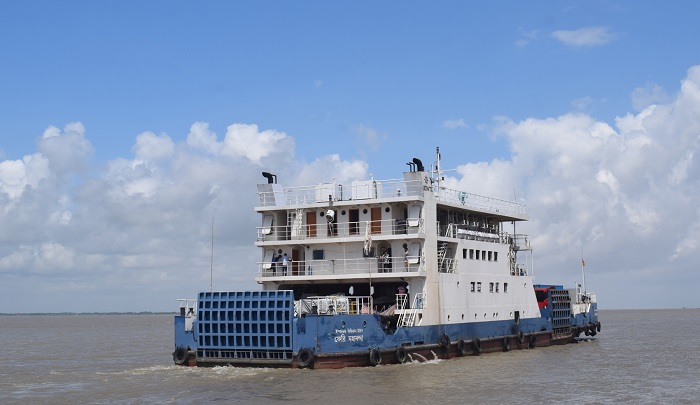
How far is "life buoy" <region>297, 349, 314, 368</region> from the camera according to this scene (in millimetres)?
28906

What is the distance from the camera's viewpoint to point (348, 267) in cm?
3472

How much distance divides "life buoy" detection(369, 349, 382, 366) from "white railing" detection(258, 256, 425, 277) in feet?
12.5

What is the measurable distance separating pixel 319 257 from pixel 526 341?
13.7m

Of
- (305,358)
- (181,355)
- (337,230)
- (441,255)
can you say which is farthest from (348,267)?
(181,355)

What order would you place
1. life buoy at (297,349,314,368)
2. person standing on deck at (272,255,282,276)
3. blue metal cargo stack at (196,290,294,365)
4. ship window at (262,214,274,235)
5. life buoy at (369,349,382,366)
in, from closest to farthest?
1. life buoy at (297,349,314,368)
2. blue metal cargo stack at (196,290,294,365)
3. life buoy at (369,349,382,366)
4. person standing on deck at (272,255,282,276)
5. ship window at (262,214,274,235)

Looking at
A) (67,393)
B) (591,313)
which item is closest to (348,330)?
(67,393)

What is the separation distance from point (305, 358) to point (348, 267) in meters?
6.58

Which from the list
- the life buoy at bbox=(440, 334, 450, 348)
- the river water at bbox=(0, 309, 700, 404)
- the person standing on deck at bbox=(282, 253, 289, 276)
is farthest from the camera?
the person standing on deck at bbox=(282, 253, 289, 276)

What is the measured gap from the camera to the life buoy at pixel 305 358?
94.8 feet

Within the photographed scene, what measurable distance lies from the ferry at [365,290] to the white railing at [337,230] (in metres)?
0.05

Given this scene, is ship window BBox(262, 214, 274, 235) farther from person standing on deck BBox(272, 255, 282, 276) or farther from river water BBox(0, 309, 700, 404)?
river water BBox(0, 309, 700, 404)

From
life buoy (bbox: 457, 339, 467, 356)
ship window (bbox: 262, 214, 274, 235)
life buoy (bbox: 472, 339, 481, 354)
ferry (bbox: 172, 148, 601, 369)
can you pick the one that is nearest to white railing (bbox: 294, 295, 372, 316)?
ferry (bbox: 172, 148, 601, 369)

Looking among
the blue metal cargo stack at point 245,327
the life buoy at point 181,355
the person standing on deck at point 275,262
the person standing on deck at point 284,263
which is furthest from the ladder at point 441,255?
the life buoy at point 181,355

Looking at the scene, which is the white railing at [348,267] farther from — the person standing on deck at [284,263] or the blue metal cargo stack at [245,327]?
the blue metal cargo stack at [245,327]
